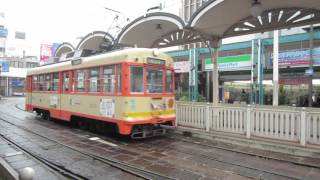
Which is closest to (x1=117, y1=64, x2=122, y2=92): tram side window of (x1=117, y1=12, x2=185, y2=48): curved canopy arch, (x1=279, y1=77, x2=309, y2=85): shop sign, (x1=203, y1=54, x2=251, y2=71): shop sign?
(x1=117, y1=12, x2=185, y2=48): curved canopy arch

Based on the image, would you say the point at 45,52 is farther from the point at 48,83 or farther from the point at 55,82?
the point at 55,82

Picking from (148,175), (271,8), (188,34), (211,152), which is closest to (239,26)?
(271,8)

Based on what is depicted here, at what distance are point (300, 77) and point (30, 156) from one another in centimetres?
1482

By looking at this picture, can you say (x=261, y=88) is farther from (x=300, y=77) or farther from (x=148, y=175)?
(x=148, y=175)

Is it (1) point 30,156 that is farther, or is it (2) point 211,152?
(2) point 211,152

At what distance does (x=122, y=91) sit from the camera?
8.73m

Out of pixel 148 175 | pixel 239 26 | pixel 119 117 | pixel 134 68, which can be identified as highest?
pixel 239 26

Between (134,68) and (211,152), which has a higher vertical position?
(134,68)

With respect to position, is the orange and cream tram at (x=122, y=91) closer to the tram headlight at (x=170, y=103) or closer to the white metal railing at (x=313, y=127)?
the tram headlight at (x=170, y=103)

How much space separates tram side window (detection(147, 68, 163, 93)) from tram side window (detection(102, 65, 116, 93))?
1104 mm

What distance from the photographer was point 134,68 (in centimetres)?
892

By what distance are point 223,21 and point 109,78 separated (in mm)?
4446

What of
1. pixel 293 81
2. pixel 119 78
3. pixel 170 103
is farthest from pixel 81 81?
pixel 293 81

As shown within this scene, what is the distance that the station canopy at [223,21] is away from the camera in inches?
352
